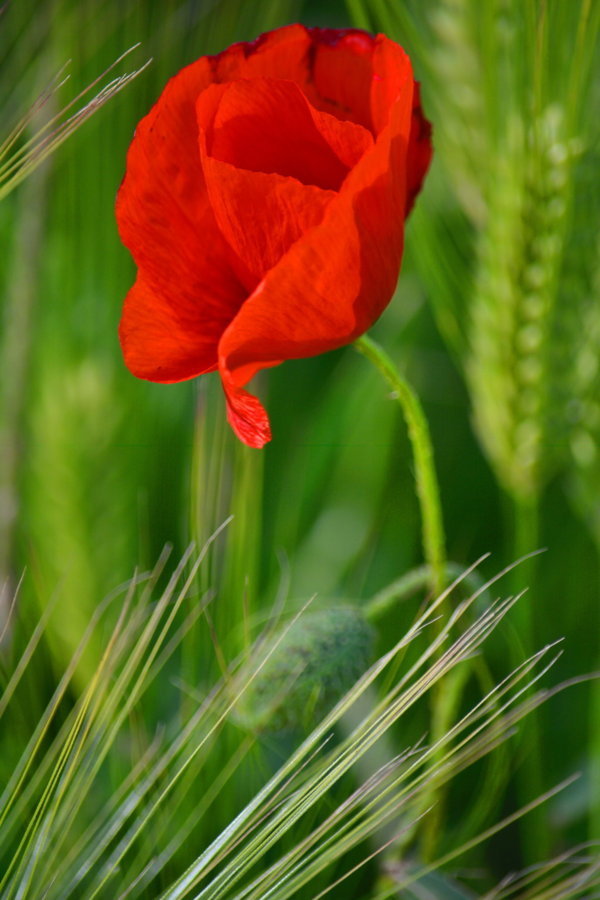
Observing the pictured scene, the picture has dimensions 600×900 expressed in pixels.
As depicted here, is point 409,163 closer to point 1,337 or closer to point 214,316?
point 214,316

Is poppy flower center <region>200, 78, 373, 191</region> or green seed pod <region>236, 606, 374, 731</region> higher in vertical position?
poppy flower center <region>200, 78, 373, 191</region>

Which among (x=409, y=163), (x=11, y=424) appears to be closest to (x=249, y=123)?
(x=409, y=163)

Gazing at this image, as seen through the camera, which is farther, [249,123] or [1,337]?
[1,337]

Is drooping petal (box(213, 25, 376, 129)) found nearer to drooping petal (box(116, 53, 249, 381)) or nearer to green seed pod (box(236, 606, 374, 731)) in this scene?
drooping petal (box(116, 53, 249, 381))

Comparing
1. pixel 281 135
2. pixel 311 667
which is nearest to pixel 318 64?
pixel 281 135

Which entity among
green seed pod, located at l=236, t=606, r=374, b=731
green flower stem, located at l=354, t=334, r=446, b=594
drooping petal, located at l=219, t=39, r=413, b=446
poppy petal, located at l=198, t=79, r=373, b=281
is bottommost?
green seed pod, located at l=236, t=606, r=374, b=731

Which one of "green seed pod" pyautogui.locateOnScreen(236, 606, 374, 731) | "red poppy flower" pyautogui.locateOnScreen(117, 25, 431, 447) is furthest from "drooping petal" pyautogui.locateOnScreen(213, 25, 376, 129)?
"green seed pod" pyautogui.locateOnScreen(236, 606, 374, 731)
